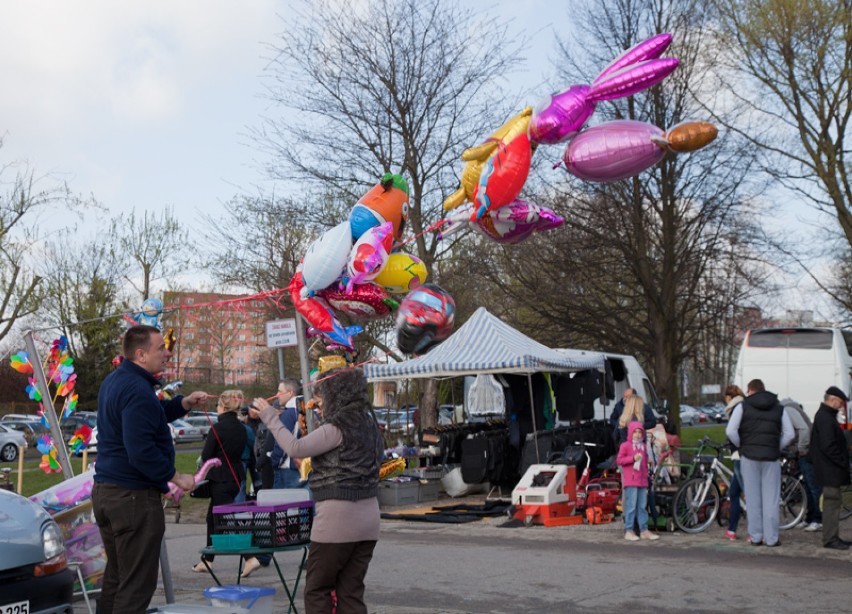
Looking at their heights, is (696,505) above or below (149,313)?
below

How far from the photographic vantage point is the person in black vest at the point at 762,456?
12.1 meters

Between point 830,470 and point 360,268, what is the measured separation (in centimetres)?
731

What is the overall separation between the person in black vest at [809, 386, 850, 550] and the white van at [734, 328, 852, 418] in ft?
37.5

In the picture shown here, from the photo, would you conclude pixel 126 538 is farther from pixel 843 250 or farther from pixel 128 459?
pixel 843 250

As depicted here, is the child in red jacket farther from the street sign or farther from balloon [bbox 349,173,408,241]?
balloon [bbox 349,173,408,241]

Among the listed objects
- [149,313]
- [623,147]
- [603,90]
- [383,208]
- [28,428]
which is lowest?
[28,428]

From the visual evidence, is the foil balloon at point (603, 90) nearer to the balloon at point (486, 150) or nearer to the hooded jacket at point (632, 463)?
the balloon at point (486, 150)

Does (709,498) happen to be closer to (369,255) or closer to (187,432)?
(369,255)

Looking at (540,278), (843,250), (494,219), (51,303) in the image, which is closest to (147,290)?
(51,303)

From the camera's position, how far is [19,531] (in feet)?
19.5

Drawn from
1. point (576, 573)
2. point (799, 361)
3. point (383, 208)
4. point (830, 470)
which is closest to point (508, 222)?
point (383, 208)

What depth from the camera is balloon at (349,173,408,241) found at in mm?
7602

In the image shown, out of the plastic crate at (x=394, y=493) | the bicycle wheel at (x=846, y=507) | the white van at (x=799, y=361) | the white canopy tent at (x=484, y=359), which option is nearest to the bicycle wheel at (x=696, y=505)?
the bicycle wheel at (x=846, y=507)

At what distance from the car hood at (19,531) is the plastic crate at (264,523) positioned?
1106 mm
